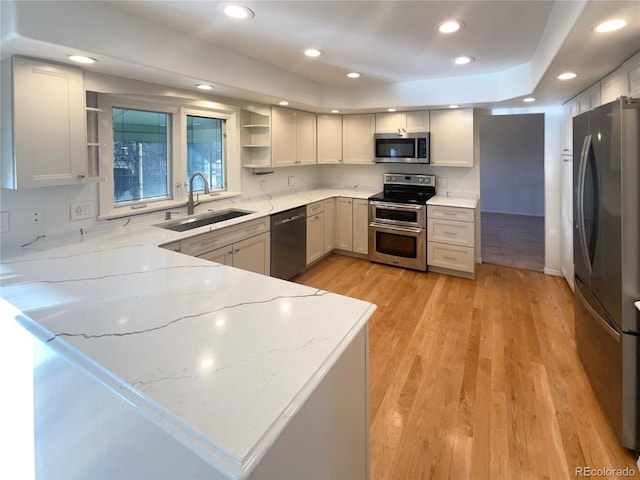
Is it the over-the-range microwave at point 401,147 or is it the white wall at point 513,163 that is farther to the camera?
the white wall at point 513,163

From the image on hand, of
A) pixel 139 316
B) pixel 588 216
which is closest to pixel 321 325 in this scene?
pixel 139 316

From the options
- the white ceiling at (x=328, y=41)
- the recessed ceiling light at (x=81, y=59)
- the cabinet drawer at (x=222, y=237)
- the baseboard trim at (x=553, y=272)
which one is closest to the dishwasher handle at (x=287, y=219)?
the cabinet drawer at (x=222, y=237)

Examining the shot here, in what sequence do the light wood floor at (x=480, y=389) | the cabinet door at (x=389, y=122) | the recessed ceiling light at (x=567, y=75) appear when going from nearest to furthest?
the light wood floor at (x=480, y=389) < the recessed ceiling light at (x=567, y=75) < the cabinet door at (x=389, y=122)

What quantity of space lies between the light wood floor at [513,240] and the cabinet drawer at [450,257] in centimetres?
93

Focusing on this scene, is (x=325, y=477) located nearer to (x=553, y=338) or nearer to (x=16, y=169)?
(x=16, y=169)

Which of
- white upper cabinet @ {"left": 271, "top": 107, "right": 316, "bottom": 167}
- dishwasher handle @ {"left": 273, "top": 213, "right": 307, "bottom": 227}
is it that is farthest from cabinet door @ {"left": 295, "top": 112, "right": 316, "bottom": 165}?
dishwasher handle @ {"left": 273, "top": 213, "right": 307, "bottom": 227}

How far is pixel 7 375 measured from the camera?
1.51 m

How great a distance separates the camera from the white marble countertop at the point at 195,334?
Result: 763 millimetres

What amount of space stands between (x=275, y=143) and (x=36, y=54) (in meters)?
2.42

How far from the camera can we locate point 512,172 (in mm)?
8102

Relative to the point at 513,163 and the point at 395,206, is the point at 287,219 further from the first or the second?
the point at 513,163

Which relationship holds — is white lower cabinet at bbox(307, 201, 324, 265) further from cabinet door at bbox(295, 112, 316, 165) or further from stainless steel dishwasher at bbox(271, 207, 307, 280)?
cabinet door at bbox(295, 112, 316, 165)

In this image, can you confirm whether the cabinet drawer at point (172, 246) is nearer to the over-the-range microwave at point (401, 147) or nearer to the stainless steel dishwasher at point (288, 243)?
the stainless steel dishwasher at point (288, 243)

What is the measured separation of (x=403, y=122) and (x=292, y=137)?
4.93 feet
